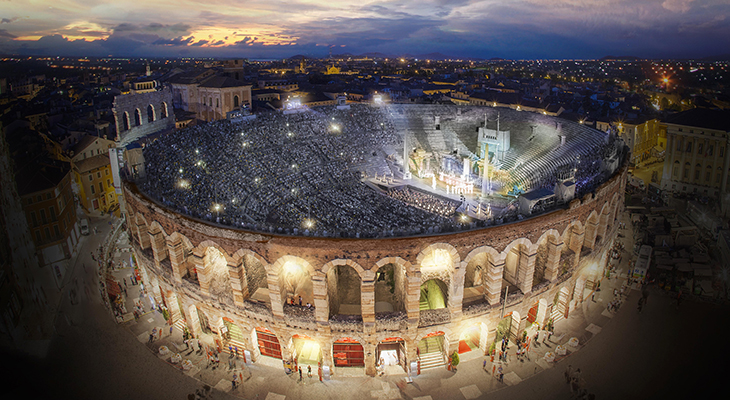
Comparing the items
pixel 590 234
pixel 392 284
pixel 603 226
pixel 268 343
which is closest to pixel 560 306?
pixel 590 234

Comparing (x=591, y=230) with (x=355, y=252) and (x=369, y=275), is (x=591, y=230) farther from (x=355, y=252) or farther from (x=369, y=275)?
(x=355, y=252)

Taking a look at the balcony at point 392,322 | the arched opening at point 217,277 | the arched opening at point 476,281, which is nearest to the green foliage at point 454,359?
the arched opening at point 476,281

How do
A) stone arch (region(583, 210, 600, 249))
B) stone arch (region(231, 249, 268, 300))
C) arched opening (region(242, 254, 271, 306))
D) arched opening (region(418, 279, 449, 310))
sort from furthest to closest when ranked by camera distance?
stone arch (region(583, 210, 600, 249)) < arched opening (region(418, 279, 449, 310)) < arched opening (region(242, 254, 271, 306)) < stone arch (region(231, 249, 268, 300))

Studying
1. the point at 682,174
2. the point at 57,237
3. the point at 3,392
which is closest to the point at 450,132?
the point at 682,174

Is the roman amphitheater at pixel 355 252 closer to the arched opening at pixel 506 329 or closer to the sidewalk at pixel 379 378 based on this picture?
the arched opening at pixel 506 329

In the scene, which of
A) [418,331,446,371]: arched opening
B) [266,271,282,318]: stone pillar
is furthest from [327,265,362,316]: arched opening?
[418,331,446,371]: arched opening

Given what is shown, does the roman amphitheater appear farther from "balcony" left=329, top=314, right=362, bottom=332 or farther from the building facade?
the building facade
